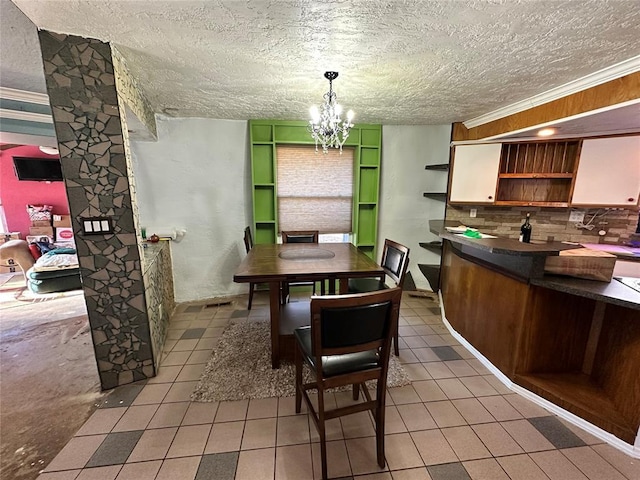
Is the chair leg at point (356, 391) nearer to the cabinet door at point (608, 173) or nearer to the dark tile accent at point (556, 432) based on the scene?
the dark tile accent at point (556, 432)

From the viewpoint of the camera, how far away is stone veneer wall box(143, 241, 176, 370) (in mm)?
2082

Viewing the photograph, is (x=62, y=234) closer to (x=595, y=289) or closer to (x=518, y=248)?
(x=518, y=248)

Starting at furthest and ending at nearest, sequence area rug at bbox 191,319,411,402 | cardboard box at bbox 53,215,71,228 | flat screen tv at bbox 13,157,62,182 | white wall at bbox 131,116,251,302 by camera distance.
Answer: cardboard box at bbox 53,215,71,228, flat screen tv at bbox 13,157,62,182, white wall at bbox 131,116,251,302, area rug at bbox 191,319,411,402

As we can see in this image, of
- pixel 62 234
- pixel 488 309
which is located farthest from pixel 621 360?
pixel 62 234

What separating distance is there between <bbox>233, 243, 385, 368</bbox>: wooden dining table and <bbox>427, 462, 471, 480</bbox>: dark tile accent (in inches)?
44.7

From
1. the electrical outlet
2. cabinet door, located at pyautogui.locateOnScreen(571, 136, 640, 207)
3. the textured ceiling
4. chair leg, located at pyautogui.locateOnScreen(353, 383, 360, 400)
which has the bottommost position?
chair leg, located at pyautogui.locateOnScreen(353, 383, 360, 400)

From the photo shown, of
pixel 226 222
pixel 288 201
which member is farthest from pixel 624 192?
pixel 226 222

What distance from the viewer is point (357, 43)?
1590 millimetres

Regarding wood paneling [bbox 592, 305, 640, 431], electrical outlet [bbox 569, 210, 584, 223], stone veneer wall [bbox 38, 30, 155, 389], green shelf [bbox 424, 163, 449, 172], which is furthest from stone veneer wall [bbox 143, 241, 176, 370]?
electrical outlet [bbox 569, 210, 584, 223]

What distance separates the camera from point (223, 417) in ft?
5.50

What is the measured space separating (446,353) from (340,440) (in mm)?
1351

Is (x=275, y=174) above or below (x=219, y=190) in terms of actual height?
above

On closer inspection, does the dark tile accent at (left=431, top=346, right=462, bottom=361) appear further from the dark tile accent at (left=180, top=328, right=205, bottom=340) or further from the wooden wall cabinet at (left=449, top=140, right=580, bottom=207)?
the dark tile accent at (left=180, top=328, right=205, bottom=340)

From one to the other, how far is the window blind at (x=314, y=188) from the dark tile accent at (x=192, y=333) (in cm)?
160
